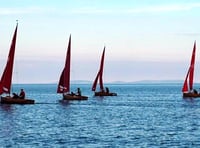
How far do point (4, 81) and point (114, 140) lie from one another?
39.0 meters

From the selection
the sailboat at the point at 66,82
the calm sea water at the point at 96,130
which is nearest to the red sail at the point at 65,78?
the sailboat at the point at 66,82

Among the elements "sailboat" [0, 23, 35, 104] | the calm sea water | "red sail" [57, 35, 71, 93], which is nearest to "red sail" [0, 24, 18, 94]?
"sailboat" [0, 23, 35, 104]

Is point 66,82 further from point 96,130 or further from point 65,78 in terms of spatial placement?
point 96,130

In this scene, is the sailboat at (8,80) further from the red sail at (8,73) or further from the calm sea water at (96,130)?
the calm sea water at (96,130)

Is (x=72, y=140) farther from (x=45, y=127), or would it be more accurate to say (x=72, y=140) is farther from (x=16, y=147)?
(x=45, y=127)

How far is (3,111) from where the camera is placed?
73.6 m

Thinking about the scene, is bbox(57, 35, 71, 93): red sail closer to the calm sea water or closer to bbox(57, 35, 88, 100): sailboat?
bbox(57, 35, 88, 100): sailboat

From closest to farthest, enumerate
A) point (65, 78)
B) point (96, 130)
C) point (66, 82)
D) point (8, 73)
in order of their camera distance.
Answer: point (96, 130)
point (8, 73)
point (66, 82)
point (65, 78)

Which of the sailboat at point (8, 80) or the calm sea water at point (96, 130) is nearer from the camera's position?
the calm sea water at point (96, 130)

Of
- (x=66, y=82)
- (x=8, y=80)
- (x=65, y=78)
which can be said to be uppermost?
(x=65, y=78)

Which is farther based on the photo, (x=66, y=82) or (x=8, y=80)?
(x=66, y=82)

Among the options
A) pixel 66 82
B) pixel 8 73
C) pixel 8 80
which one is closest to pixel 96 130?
pixel 8 80

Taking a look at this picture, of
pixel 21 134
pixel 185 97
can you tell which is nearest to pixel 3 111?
pixel 21 134

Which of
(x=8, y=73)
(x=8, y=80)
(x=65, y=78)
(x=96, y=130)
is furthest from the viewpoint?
(x=65, y=78)
